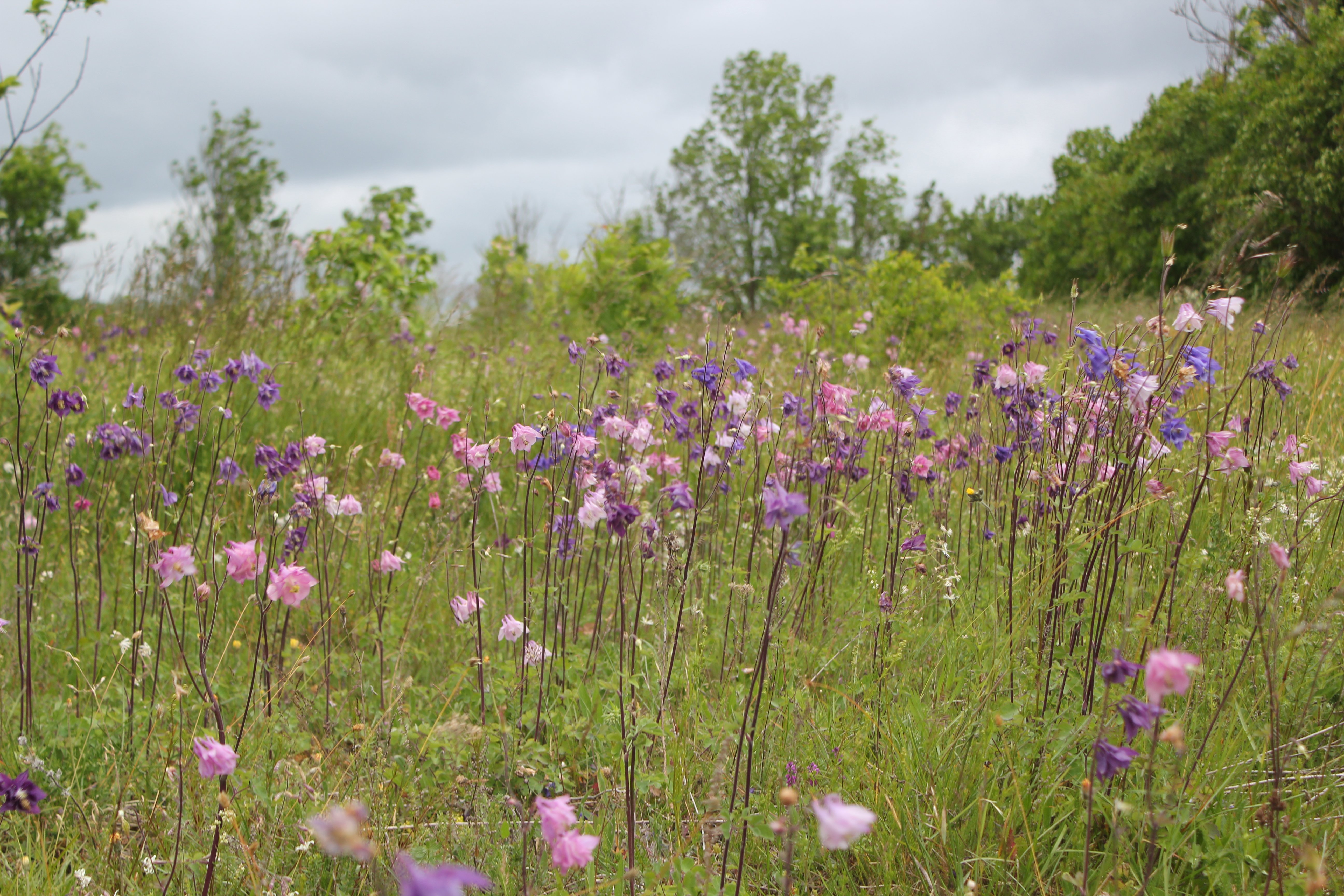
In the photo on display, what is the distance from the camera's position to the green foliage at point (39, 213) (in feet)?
82.9

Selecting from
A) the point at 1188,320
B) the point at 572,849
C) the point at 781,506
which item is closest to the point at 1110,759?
the point at 781,506

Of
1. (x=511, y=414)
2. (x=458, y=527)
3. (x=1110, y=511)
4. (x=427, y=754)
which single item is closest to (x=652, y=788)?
(x=427, y=754)

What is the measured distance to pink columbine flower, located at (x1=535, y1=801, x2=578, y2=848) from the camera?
1132mm

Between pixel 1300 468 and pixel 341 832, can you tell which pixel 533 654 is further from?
pixel 1300 468

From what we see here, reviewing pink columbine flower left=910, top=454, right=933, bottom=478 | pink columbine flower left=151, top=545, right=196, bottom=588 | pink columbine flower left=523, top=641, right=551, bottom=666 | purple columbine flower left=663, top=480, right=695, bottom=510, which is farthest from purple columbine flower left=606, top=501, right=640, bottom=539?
pink columbine flower left=910, top=454, right=933, bottom=478

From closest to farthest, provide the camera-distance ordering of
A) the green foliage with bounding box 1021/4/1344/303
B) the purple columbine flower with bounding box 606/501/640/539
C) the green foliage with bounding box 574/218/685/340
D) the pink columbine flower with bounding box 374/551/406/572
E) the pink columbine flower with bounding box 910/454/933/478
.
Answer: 1. the purple columbine flower with bounding box 606/501/640/539
2. the pink columbine flower with bounding box 374/551/406/572
3. the pink columbine flower with bounding box 910/454/933/478
4. the green foliage with bounding box 574/218/685/340
5. the green foliage with bounding box 1021/4/1344/303

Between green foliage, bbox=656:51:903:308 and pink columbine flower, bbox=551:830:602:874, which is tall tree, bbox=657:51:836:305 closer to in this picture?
green foliage, bbox=656:51:903:308

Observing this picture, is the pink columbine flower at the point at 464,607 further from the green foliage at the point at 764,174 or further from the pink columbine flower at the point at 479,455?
the green foliage at the point at 764,174

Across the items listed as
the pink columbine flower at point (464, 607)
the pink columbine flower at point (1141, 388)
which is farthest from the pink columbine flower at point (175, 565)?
the pink columbine flower at point (1141, 388)

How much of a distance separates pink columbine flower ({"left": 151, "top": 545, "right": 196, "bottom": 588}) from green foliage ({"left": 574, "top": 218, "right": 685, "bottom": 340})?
23.3 feet

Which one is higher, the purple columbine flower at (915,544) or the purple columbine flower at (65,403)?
the purple columbine flower at (65,403)

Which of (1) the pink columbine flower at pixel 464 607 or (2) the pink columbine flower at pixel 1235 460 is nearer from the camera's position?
(2) the pink columbine flower at pixel 1235 460

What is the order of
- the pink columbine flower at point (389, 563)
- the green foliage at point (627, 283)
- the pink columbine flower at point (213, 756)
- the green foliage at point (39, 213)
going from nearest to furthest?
1. the pink columbine flower at point (213, 756)
2. the pink columbine flower at point (389, 563)
3. the green foliage at point (627, 283)
4. the green foliage at point (39, 213)

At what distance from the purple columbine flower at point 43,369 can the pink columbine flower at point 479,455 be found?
1172 millimetres
